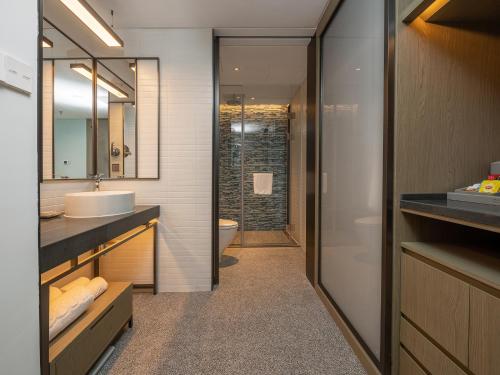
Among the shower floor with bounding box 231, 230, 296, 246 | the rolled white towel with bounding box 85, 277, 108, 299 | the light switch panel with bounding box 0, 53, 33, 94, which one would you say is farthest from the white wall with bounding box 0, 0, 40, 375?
the shower floor with bounding box 231, 230, 296, 246

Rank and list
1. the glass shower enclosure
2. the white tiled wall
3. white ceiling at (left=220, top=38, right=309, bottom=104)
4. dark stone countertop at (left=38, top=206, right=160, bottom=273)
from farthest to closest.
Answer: the glass shower enclosure → white ceiling at (left=220, top=38, right=309, bottom=104) → the white tiled wall → dark stone countertop at (left=38, top=206, right=160, bottom=273)

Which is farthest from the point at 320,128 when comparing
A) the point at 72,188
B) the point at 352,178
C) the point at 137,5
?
the point at 72,188

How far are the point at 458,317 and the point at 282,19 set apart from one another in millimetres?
2216

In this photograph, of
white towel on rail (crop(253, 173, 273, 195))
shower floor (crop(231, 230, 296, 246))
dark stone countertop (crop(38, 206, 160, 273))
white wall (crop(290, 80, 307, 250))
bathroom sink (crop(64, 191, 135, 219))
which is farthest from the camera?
white towel on rail (crop(253, 173, 273, 195))

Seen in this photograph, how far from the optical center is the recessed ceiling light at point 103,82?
197cm

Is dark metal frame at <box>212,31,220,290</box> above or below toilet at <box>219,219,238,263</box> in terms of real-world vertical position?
above

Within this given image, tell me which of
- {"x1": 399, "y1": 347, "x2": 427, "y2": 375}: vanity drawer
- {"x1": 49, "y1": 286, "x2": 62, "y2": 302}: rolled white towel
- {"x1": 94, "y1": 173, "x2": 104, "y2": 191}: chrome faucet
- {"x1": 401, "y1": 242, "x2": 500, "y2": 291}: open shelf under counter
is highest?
{"x1": 94, "y1": 173, "x2": 104, "y2": 191}: chrome faucet

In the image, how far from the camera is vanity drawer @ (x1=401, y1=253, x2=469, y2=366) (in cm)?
83

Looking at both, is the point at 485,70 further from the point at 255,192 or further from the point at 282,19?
the point at 255,192

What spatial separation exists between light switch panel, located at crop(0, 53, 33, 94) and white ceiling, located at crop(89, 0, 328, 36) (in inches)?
57.9

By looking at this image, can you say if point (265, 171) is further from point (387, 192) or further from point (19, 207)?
point (19, 207)

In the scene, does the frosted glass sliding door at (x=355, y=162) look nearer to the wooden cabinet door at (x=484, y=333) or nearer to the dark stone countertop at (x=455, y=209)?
the dark stone countertop at (x=455, y=209)

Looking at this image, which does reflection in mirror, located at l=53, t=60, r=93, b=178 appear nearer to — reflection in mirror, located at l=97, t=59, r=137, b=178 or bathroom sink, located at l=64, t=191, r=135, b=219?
reflection in mirror, located at l=97, t=59, r=137, b=178

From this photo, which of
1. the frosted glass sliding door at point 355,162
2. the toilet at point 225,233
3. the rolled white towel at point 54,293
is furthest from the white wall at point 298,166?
the rolled white towel at point 54,293
